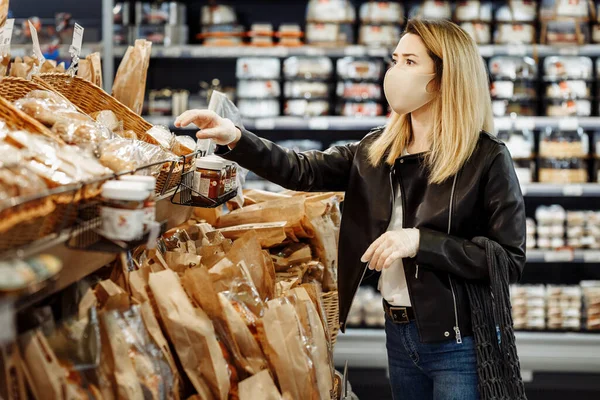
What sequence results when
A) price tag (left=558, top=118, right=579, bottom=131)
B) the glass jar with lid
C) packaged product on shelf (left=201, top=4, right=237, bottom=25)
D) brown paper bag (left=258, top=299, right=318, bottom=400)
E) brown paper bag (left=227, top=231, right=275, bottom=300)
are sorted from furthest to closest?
packaged product on shelf (left=201, top=4, right=237, bottom=25) → the glass jar with lid → price tag (left=558, top=118, right=579, bottom=131) → brown paper bag (left=227, top=231, right=275, bottom=300) → brown paper bag (left=258, top=299, right=318, bottom=400)

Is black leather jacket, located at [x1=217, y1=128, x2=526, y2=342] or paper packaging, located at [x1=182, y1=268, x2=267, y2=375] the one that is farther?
black leather jacket, located at [x1=217, y1=128, x2=526, y2=342]

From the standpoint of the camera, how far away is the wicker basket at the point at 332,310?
227 cm

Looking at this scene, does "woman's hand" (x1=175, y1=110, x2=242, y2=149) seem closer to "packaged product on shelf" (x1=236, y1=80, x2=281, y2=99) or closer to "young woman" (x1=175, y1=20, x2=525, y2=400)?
"young woman" (x1=175, y1=20, x2=525, y2=400)

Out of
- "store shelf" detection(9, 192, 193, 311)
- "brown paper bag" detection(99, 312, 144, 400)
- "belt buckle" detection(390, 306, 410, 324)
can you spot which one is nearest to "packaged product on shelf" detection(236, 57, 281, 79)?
"belt buckle" detection(390, 306, 410, 324)

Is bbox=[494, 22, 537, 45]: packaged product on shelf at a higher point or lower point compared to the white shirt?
higher

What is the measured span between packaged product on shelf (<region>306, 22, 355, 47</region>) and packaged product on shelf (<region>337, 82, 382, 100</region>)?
24 cm

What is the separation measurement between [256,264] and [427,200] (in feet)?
1.72

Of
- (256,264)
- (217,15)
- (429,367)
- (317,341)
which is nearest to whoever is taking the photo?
(317,341)

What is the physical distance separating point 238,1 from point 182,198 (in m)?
3.18

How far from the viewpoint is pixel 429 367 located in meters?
1.93

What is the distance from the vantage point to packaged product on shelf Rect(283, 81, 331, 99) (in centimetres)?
421

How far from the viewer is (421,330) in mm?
1885

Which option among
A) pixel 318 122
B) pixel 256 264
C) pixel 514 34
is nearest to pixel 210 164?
pixel 256 264

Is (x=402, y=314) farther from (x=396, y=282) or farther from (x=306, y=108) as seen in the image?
(x=306, y=108)
